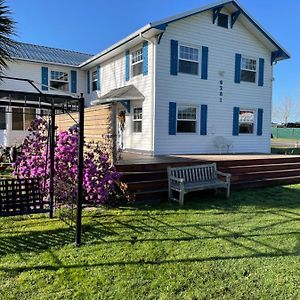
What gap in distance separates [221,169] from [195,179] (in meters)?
1.30

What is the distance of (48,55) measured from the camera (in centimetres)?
1786

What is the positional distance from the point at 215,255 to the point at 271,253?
30.7 inches

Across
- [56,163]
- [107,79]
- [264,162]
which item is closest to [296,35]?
[107,79]

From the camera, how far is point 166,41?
11695 millimetres

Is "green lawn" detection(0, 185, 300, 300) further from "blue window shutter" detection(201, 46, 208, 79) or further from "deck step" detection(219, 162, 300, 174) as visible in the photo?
"blue window shutter" detection(201, 46, 208, 79)

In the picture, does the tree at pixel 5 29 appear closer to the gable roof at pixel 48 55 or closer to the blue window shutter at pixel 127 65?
the blue window shutter at pixel 127 65

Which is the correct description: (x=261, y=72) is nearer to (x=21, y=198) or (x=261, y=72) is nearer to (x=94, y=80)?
(x=94, y=80)

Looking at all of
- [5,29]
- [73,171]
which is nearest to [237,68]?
[73,171]

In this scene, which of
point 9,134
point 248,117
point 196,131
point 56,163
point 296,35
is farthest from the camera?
point 296,35

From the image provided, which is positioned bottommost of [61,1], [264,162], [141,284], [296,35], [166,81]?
[141,284]

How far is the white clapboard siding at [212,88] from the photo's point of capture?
38.8ft

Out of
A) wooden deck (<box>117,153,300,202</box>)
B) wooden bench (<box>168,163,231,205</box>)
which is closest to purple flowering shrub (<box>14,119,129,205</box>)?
wooden deck (<box>117,153,300,202</box>)

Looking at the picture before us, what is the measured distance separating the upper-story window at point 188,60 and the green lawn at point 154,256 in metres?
7.34

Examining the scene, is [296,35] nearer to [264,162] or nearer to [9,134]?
[264,162]
